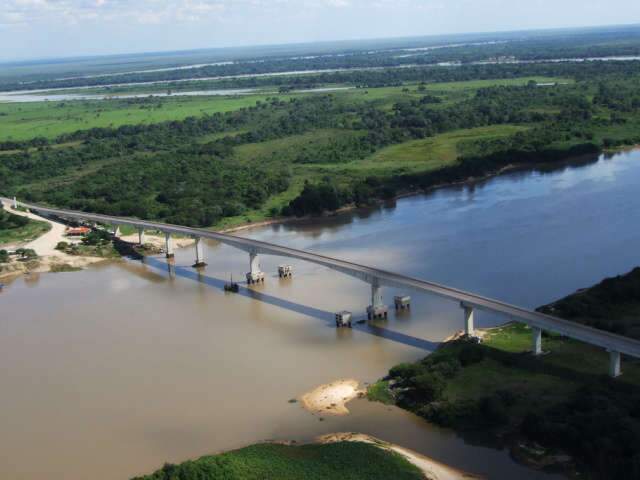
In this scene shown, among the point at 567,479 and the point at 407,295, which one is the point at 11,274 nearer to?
the point at 407,295

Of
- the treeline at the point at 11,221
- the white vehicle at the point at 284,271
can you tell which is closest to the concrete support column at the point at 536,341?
the white vehicle at the point at 284,271

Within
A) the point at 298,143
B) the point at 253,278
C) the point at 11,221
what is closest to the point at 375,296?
the point at 253,278

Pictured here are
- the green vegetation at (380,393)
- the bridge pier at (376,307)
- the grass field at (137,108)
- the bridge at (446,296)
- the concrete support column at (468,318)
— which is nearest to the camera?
the bridge at (446,296)

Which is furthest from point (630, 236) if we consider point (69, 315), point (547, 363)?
point (69, 315)

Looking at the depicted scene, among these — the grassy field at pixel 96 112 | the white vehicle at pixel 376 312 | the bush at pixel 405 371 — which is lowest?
the white vehicle at pixel 376 312

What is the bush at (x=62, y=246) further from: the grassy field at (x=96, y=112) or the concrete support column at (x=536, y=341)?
the grassy field at (x=96, y=112)

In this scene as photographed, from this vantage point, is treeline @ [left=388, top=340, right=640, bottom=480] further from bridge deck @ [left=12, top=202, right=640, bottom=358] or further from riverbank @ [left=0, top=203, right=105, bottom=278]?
riverbank @ [left=0, top=203, right=105, bottom=278]
